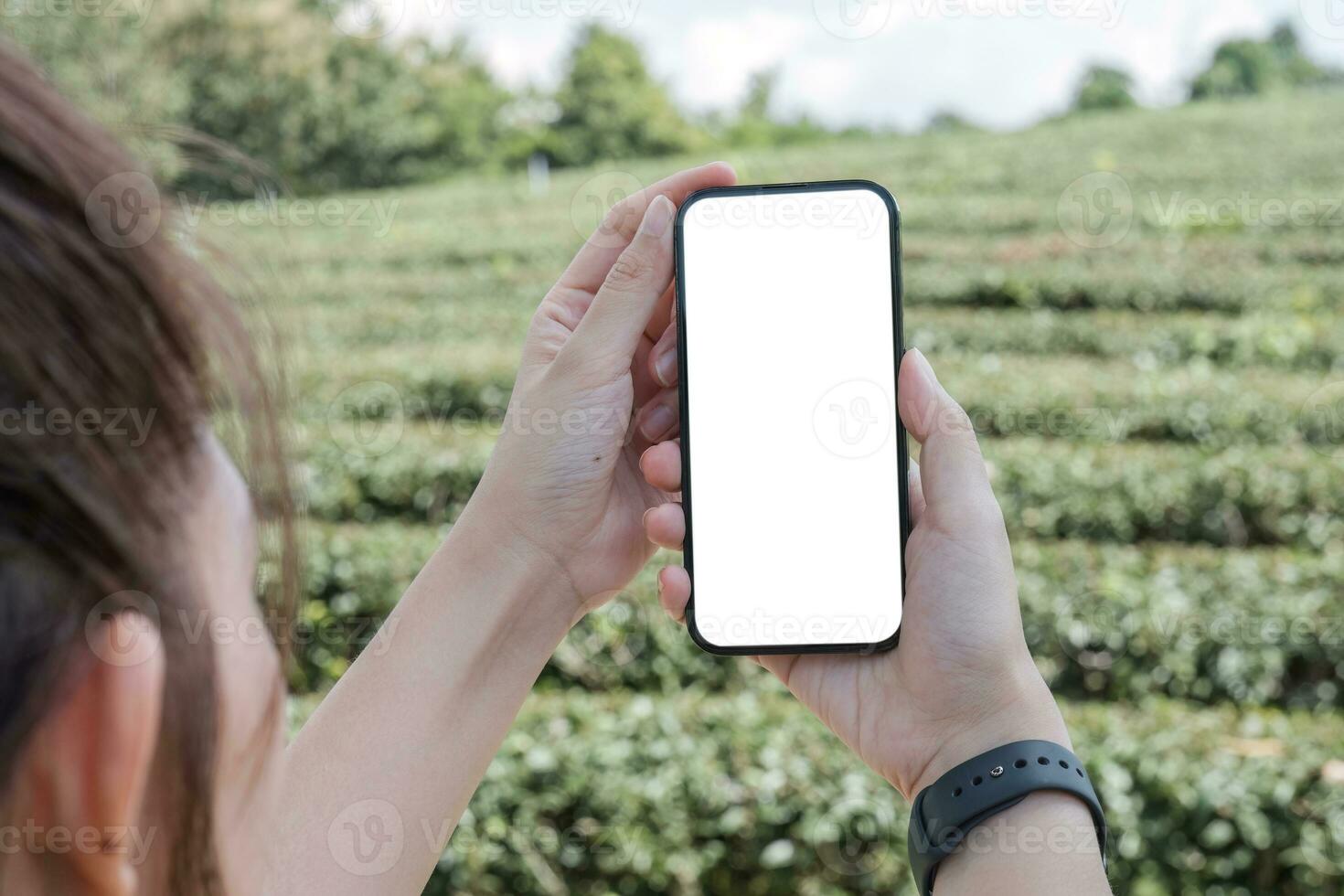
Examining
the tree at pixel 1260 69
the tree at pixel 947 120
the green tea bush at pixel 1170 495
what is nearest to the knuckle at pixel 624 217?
the green tea bush at pixel 1170 495

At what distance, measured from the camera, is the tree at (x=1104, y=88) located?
80.7 ft

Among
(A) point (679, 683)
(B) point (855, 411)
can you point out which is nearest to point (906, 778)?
(B) point (855, 411)

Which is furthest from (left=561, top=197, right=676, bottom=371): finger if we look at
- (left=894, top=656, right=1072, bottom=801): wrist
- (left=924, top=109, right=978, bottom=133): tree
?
(left=924, top=109, right=978, bottom=133): tree

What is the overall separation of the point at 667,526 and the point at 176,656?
2.94 ft

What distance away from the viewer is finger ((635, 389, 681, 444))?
1591 mm

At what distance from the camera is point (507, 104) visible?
85.6 ft

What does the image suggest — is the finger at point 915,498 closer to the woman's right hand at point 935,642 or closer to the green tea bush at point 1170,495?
the woman's right hand at point 935,642

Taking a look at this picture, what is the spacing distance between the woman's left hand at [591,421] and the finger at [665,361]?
0.12 feet

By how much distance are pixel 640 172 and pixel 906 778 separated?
1555 centimetres

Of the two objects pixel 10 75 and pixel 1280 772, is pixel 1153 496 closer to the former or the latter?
pixel 1280 772

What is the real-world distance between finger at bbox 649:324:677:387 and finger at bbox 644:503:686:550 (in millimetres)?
215

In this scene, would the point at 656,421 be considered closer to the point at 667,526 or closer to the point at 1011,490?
the point at 667,526

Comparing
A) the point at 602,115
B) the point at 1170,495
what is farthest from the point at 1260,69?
the point at 1170,495

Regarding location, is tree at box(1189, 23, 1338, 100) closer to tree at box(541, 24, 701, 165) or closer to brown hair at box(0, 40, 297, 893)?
tree at box(541, 24, 701, 165)
